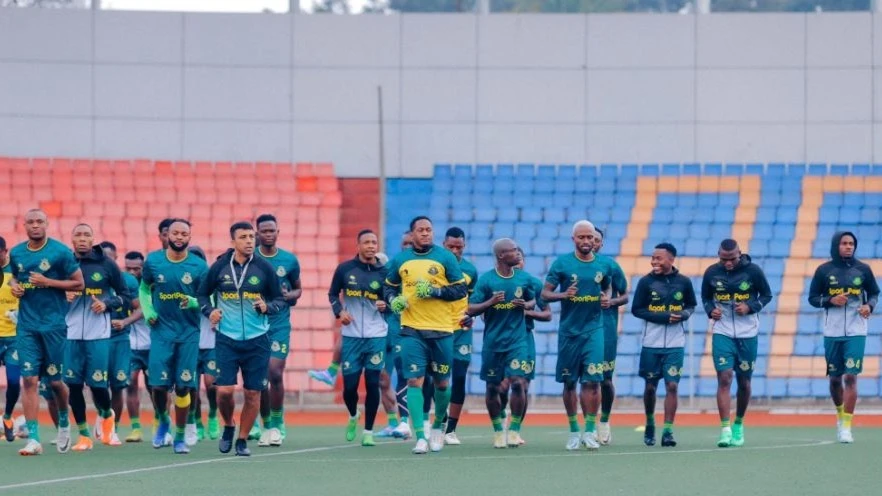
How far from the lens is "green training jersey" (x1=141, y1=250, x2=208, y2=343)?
16.6 m

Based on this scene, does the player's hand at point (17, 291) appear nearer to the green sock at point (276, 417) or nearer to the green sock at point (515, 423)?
the green sock at point (276, 417)

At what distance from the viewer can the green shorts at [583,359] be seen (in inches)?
661

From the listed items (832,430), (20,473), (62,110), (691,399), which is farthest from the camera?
(62,110)

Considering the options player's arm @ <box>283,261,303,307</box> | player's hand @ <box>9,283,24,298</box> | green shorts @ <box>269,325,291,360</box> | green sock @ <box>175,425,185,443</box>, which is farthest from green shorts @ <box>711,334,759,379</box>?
player's hand @ <box>9,283,24,298</box>

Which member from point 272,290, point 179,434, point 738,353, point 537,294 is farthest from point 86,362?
point 738,353

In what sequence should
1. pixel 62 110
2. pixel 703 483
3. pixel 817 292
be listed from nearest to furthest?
pixel 703 483
pixel 817 292
pixel 62 110

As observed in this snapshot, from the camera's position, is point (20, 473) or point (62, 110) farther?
point (62, 110)

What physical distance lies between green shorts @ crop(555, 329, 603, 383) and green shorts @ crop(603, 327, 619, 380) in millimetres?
841

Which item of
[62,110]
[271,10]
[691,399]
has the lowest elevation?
[691,399]

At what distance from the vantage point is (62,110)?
30766 mm

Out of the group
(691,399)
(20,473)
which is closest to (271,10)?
(691,399)

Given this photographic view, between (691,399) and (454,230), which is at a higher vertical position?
(454,230)

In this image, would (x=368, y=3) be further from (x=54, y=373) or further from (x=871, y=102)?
(x=54, y=373)

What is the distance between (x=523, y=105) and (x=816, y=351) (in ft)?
25.0
